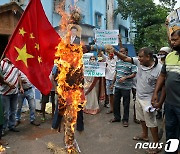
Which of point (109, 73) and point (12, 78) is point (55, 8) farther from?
point (12, 78)

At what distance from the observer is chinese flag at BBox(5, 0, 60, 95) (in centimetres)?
443

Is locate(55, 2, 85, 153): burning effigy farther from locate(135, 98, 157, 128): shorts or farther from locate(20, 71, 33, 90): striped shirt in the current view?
locate(20, 71, 33, 90): striped shirt

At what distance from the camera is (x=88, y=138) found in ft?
19.2

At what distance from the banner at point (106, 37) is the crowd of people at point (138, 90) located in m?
0.76

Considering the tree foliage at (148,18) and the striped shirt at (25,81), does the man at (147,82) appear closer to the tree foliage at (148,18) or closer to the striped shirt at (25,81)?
the striped shirt at (25,81)

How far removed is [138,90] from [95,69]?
2.39 metres

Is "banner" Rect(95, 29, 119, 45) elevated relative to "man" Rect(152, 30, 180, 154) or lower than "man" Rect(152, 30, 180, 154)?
elevated

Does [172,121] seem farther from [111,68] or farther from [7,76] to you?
[111,68]

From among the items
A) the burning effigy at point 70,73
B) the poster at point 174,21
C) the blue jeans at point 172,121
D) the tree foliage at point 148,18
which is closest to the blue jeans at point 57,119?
the burning effigy at point 70,73

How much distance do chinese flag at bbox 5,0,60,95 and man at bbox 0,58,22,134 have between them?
1.55m

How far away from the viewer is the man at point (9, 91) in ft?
19.6

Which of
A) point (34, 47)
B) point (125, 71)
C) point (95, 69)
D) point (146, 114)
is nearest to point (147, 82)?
point (146, 114)

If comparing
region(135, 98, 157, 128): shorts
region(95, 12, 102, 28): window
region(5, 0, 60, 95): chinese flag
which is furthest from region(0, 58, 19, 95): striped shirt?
region(95, 12, 102, 28): window

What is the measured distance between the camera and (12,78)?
6.06 meters
